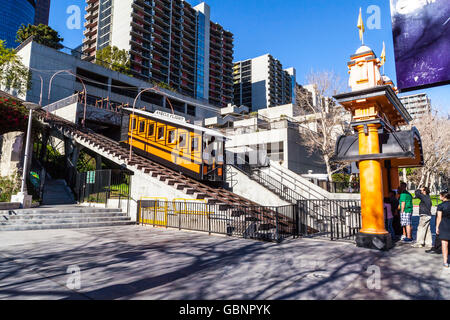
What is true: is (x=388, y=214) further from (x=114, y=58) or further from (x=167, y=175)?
(x=114, y=58)

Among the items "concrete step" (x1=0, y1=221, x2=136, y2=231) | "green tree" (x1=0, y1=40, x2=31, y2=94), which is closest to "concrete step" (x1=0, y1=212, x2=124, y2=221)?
"concrete step" (x1=0, y1=221, x2=136, y2=231)

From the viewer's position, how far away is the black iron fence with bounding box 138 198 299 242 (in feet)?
33.7

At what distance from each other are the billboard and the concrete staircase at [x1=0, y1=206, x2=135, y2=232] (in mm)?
13053

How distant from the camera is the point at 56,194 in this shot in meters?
17.9

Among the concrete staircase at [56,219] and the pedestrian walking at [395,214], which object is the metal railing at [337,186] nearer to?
the pedestrian walking at [395,214]

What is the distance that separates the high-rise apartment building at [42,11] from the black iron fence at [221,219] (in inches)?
8885

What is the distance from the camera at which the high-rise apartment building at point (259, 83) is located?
102 meters

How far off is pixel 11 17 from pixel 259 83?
409ft

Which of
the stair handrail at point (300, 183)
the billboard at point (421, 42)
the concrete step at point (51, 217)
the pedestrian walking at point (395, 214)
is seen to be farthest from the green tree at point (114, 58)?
the billboard at point (421, 42)

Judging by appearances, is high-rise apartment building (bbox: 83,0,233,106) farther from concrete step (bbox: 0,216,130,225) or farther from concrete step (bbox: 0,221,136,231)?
concrete step (bbox: 0,221,136,231)

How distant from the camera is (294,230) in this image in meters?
10.2
